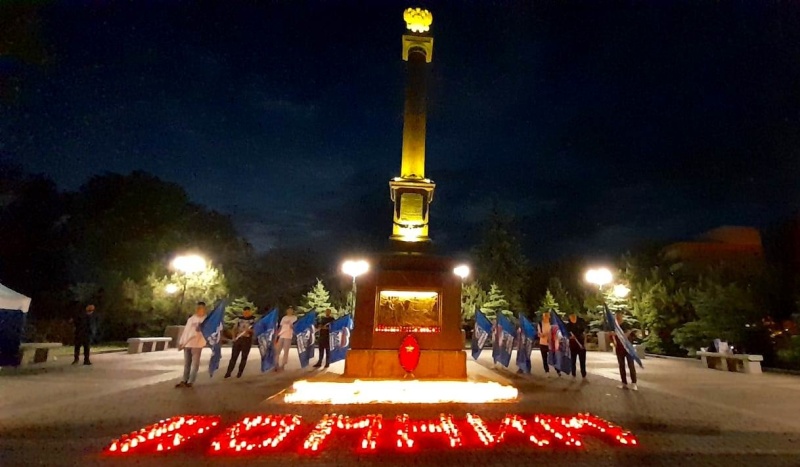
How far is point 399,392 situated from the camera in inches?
399

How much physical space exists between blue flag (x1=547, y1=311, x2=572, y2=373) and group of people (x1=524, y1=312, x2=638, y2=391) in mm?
106

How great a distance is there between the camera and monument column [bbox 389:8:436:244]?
572 inches

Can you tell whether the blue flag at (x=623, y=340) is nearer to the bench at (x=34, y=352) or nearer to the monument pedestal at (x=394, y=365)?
the monument pedestal at (x=394, y=365)

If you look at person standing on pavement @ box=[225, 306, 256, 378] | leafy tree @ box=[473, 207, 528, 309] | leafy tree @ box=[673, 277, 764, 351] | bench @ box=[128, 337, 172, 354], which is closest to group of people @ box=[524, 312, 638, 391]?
person standing on pavement @ box=[225, 306, 256, 378]

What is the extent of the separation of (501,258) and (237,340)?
136 ft

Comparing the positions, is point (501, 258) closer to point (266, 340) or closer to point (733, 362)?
point (733, 362)

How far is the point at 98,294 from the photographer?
30.6 metres

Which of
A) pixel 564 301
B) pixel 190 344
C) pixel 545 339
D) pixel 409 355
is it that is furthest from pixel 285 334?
pixel 564 301

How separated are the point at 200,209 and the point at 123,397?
127 feet

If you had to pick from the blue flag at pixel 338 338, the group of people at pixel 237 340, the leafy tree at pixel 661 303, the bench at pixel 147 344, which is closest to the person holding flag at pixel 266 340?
the group of people at pixel 237 340

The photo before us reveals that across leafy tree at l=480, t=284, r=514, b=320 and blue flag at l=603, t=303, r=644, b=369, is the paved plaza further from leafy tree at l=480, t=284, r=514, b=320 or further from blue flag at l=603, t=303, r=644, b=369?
leafy tree at l=480, t=284, r=514, b=320

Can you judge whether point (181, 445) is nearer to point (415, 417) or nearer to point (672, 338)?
point (415, 417)

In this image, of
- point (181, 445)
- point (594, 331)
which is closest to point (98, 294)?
point (181, 445)

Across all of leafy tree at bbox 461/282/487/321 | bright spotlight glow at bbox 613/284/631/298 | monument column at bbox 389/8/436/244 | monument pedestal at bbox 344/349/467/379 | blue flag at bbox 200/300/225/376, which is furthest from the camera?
leafy tree at bbox 461/282/487/321
